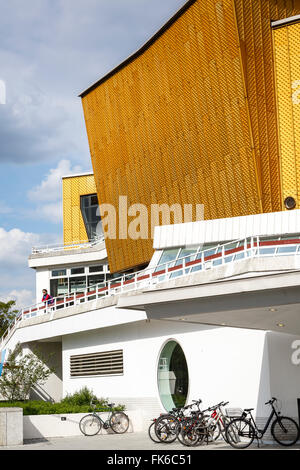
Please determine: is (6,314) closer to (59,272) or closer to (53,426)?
(59,272)

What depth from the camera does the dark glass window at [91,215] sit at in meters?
61.6

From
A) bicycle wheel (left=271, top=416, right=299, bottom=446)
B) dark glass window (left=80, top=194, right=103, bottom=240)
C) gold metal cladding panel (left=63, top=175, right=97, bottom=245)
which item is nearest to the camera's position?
bicycle wheel (left=271, top=416, right=299, bottom=446)

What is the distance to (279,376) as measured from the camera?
22.6 meters

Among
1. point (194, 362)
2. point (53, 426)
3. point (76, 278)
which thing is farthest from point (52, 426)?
point (76, 278)

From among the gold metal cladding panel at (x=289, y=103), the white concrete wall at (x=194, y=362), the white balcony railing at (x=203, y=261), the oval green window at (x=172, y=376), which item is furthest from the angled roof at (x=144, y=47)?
the oval green window at (x=172, y=376)

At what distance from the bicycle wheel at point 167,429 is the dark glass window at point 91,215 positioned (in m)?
39.2

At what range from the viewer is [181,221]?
37.7m

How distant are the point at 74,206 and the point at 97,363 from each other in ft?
110

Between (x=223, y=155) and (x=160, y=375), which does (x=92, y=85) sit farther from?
(x=160, y=375)

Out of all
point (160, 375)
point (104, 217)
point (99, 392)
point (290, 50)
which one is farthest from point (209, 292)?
point (104, 217)

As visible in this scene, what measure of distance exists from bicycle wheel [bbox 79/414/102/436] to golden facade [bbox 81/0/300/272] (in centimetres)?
1191

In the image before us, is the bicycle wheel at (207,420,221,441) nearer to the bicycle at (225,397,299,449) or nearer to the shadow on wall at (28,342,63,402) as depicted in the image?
the bicycle at (225,397,299,449)

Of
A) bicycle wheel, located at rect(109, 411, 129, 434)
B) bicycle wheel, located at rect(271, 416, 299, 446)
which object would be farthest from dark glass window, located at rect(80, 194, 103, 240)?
bicycle wheel, located at rect(271, 416, 299, 446)

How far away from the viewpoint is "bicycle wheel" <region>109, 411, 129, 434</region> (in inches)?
1072
